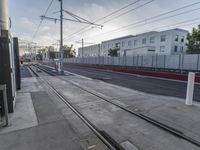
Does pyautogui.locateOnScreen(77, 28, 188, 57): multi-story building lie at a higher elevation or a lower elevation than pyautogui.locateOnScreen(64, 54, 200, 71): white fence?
higher

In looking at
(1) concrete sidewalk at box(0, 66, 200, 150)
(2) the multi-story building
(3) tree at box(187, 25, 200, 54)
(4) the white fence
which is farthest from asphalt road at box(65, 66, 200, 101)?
(2) the multi-story building

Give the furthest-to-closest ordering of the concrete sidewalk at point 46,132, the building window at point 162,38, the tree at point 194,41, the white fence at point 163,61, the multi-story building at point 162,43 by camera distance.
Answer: the building window at point 162,38
the multi-story building at point 162,43
the tree at point 194,41
the white fence at point 163,61
the concrete sidewalk at point 46,132

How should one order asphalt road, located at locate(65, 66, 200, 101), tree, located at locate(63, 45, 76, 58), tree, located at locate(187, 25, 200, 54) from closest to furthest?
1. asphalt road, located at locate(65, 66, 200, 101)
2. tree, located at locate(187, 25, 200, 54)
3. tree, located at locate(63, 45, 76, 58)

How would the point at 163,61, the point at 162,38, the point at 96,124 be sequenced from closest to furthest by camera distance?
the point at 96,124 < the point at 163,61 < the point at 162,38

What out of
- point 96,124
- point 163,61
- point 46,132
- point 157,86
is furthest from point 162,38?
point 46,132

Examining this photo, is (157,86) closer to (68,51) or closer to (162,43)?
(162,43)

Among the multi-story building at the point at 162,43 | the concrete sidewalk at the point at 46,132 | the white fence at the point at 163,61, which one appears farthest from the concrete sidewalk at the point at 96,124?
the multi-story building at the point at 162,43

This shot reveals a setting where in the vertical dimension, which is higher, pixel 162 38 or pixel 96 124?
pixel 162 38

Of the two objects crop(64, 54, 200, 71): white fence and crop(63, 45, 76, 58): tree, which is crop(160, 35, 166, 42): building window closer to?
crop(64, 54, 200, 71): white fence

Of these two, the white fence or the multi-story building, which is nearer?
the white fence

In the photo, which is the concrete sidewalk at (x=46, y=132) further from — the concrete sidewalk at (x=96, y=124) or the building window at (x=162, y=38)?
the building window at (x=162, y=38)

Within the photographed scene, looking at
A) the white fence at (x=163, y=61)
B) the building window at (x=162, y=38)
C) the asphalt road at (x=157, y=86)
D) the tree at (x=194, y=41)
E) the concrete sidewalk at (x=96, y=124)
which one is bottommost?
the asphalt road at (x=157, y=86)

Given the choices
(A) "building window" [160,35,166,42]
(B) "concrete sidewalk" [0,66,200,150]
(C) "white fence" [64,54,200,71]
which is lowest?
(B) "concrete sidewalk" [0,66,200,150]

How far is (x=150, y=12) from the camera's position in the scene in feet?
48.9
